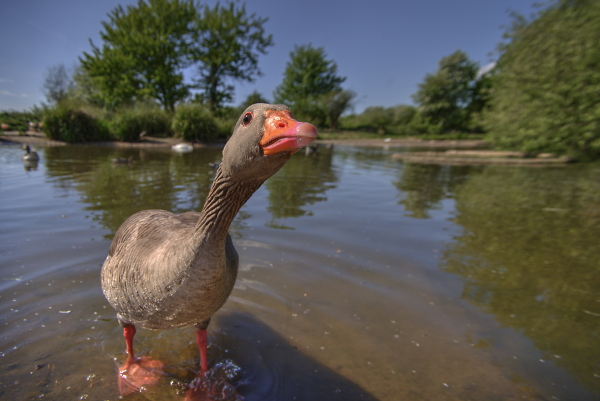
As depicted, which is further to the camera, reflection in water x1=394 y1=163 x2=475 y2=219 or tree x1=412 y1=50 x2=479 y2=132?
tree x1=412 y1=50 x2=479 y2=132

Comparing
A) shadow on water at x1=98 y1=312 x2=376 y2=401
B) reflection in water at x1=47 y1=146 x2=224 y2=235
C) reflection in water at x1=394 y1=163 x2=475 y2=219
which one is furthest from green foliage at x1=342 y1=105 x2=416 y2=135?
shadow on water at x1=98 y1=312 x2=376 y2=401

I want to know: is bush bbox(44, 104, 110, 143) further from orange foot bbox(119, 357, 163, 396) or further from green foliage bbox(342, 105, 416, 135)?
green foliage bbox(342, 105, 416, 135)

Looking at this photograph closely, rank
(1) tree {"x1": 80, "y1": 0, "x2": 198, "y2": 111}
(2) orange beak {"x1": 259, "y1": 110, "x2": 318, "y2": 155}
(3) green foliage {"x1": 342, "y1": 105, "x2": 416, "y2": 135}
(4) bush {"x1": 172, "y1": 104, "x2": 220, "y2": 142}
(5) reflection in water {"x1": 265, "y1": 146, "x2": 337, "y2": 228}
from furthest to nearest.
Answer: (3) green foliage {"x1": 342, "y1": 105, "x2": 416, "y2": 135}, (1) tree {"x1": 80, "y1": 0, "x2": 198, "y2": 111}, (4) bush {"x1": 172, "y1": 104, "x2": 220, "y2": 142}, (5) reflection in water {"x1": 265, "y1": 146, "x2": 337, "y2": 228}, (2) orange beak {"x1": 259, "y1": 110, "x2": 318, "y2": 155}

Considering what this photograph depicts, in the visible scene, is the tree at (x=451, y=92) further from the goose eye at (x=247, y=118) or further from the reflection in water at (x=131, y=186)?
the goose eye at (x=247, y=118)

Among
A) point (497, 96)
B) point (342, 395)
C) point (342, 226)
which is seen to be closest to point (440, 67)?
point (497, 96)

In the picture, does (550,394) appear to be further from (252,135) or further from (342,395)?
(252,135)

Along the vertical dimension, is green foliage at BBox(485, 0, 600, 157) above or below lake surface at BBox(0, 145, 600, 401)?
above

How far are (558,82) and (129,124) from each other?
28.8 metres

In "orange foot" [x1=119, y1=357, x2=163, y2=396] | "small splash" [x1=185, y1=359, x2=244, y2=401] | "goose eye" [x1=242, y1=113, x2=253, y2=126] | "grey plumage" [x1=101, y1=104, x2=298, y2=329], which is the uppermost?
"goose eye" [x1=242, y1=113, x2=253, y2=126]

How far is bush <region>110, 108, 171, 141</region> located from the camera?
80.3 ft

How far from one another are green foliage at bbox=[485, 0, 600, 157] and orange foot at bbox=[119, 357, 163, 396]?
17.2 metres

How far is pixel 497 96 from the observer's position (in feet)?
65.4

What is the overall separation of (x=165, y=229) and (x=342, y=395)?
2.06m

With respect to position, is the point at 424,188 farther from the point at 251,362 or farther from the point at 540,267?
the point at 251,362
